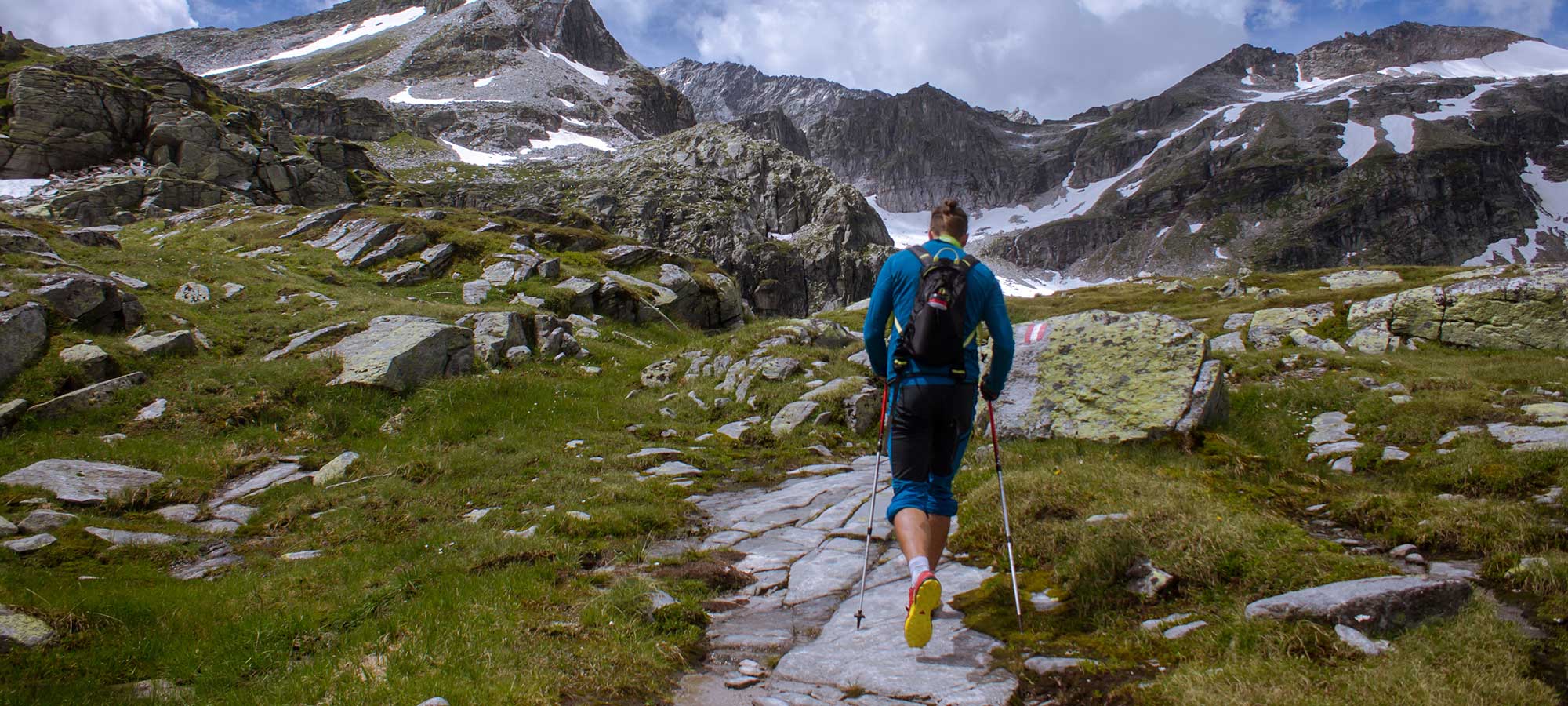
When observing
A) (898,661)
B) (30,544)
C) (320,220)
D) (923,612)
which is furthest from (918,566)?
(320,220)

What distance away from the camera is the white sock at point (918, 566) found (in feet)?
18.2

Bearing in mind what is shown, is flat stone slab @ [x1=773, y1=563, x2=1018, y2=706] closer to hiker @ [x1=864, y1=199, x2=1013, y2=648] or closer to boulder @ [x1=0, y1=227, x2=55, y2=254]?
hiker @ [x1=864, y1=199, x2=1013, y2=648]

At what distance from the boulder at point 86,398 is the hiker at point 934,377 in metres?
Answer: 16.3

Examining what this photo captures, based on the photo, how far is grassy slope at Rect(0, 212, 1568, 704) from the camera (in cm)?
491

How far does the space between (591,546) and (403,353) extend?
37.2 ft

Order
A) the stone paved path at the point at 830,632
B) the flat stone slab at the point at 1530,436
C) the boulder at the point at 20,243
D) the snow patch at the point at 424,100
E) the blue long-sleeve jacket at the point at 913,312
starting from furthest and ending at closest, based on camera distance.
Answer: the snow patch at the point at 424,100, the boulder at the point at 20,243, the flat stone slab at the point at 1530,436, the blue long-sleeve jacket at the point at 913,312, the stone paved path at the point at 830,632

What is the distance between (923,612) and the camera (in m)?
5.34

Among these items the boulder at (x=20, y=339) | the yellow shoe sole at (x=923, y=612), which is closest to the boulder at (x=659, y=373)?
the boulder at (x=20, y=339)

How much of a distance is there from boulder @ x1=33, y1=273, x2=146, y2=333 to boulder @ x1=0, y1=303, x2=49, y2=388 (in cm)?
96

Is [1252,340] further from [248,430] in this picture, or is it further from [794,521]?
[248,430]

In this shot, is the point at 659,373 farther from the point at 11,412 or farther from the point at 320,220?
the point at 320,220

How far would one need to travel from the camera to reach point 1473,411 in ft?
39.2

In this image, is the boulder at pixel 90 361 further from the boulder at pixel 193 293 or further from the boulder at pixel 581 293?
the boulder at pixel 581 293

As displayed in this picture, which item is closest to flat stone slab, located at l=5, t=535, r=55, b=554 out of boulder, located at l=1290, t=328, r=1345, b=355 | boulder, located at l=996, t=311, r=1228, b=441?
boulder, located at l=996, t=311, r=1228, b=441
